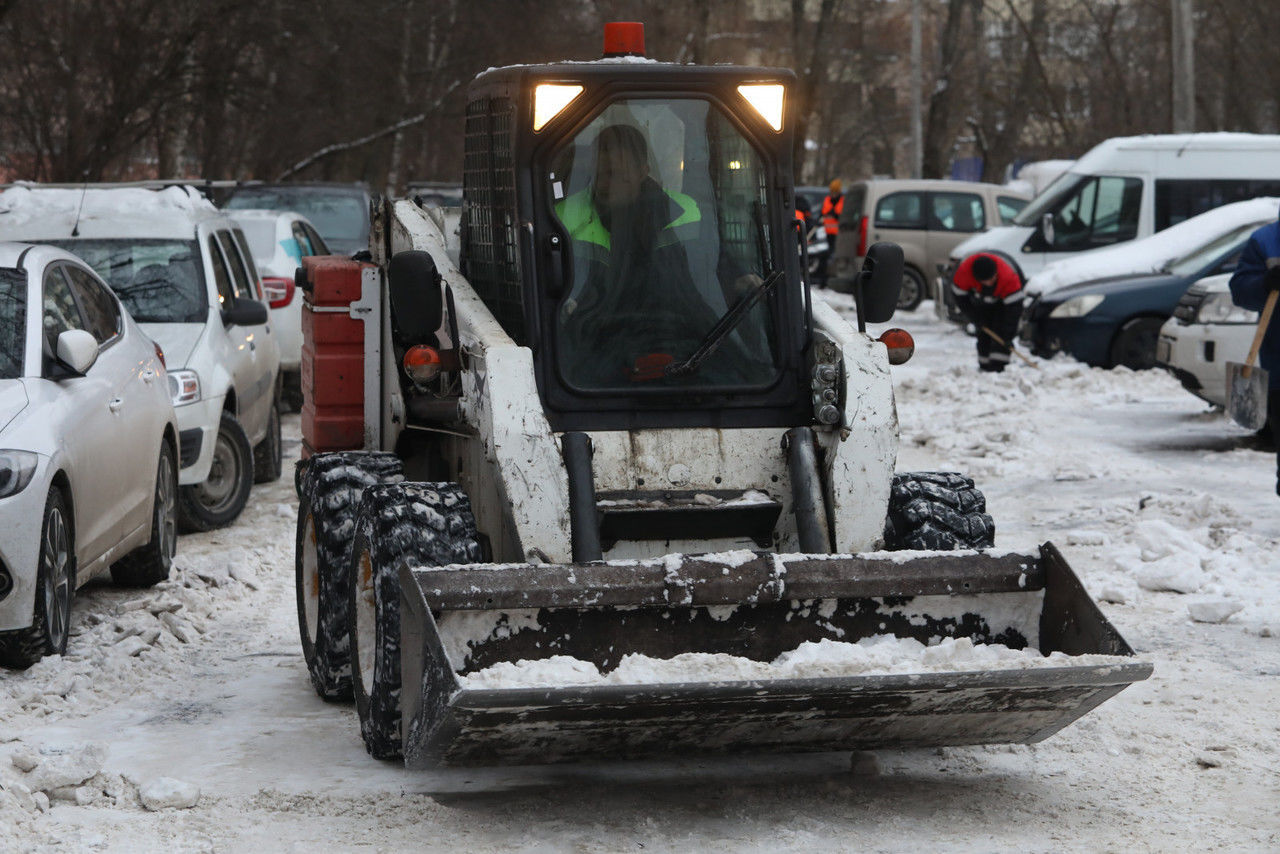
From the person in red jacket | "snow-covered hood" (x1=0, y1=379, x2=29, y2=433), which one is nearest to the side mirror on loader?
"snow-covered hood" (x1=0, y1=379, x2=29, y2=433)

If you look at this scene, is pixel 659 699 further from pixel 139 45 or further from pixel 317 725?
pixel 139 45

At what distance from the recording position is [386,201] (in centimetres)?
754

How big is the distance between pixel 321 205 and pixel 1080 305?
313 inches

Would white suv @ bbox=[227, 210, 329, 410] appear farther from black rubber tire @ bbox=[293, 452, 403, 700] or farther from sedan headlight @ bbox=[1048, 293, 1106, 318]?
black rubber tire @ bbox=[293, 452, 403, 700]

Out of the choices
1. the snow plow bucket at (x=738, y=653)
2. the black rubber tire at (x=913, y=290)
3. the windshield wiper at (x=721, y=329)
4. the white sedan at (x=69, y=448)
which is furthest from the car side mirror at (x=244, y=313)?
the black rubber tire at (x=913, y=290)

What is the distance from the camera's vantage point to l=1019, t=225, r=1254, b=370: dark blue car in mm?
17516

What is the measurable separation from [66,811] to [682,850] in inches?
69.1

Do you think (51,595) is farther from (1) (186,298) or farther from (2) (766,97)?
(1) (186,298)

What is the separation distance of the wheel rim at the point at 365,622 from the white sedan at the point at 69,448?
4.86ft

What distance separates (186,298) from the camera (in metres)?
11.0

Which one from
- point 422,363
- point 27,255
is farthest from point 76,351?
point 422,363

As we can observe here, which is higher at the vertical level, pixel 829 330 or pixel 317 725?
pixel 829 330

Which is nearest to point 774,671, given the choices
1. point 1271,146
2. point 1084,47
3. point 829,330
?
point 829,330

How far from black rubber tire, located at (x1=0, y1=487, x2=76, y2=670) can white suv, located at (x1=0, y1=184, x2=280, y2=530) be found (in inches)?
119
